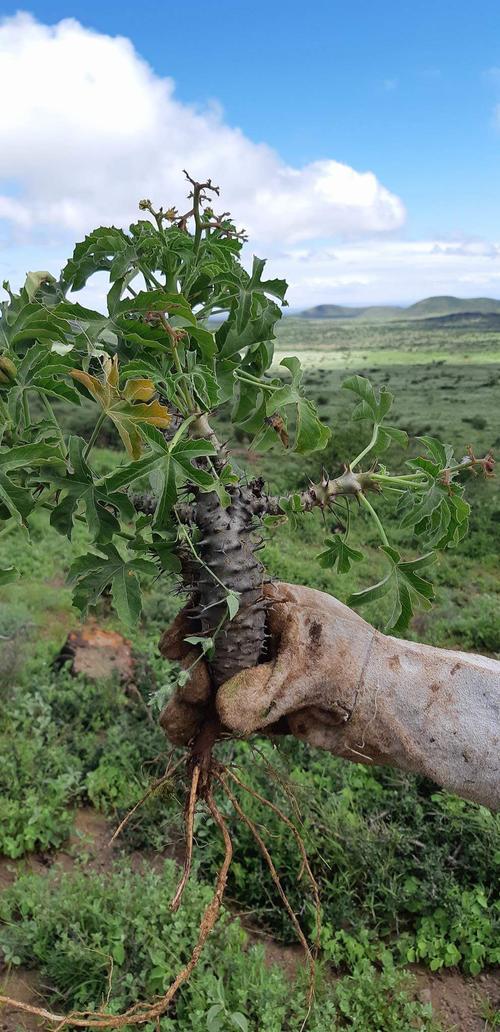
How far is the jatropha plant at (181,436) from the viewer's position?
1410 millimetres

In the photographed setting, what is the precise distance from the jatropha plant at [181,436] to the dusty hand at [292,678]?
0.08 m

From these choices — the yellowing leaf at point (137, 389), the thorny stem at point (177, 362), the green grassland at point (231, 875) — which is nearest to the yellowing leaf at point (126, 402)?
the yellowing leaf at point (137, 389)

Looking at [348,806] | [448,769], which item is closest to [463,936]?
[348,806]

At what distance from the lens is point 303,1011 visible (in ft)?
10.4

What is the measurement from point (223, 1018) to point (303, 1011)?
1.36 feet

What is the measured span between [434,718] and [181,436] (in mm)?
1052

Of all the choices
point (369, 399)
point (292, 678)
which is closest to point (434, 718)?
point (292, 678)

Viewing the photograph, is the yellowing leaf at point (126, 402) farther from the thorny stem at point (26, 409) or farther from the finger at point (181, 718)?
the finger at point (181, 718)

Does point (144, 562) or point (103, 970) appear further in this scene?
point (103, 970)

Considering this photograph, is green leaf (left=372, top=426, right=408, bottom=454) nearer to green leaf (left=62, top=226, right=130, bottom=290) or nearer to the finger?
green leaf (left=62, top=226, right=130, bottom=290)

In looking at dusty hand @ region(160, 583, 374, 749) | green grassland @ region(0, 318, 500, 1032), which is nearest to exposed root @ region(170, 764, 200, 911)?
dusty hand @ region(160, 583, 374, 749)

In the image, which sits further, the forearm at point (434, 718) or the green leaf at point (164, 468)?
the forearm at point (434, 718)

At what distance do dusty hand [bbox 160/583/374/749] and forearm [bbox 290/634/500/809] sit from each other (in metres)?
0.06

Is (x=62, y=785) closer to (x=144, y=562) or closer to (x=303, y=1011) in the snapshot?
(x=303, y=1011)
